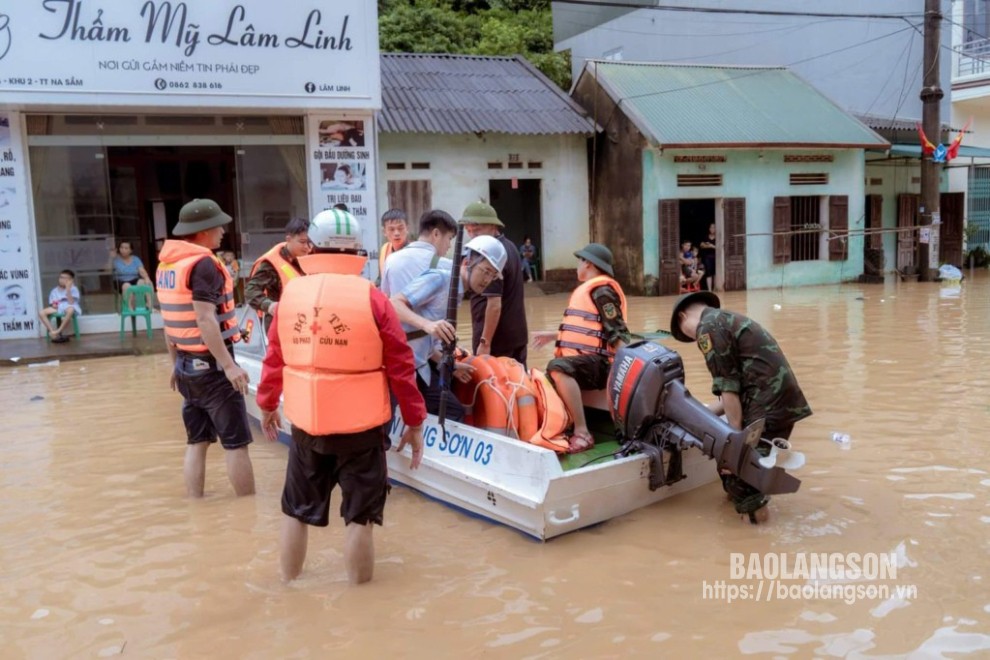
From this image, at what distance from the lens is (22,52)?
1144 centimetres

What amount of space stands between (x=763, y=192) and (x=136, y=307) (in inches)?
501

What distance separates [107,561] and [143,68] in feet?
31.0

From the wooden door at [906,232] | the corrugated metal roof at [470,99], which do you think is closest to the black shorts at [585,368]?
the corrugated metal roof at [470,99]

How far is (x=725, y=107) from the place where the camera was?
18.5 metres

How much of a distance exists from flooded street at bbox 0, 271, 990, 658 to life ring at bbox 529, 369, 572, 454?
58 cm

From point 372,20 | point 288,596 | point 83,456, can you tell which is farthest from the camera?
point 372,20

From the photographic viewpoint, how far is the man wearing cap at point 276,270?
259 inches

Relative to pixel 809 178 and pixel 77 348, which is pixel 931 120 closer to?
pixel 809 178

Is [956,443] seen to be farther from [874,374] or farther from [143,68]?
[143,68]

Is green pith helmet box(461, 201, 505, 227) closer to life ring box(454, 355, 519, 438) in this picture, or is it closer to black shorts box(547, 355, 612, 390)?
life ring box(454, 355, 519, 438)

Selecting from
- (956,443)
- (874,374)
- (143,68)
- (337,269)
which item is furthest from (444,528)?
(143,68)

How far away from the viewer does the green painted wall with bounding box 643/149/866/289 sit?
17.6m

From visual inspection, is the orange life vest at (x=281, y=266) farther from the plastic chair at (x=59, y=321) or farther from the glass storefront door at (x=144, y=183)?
the glass storefront door at (x=144, y=183)

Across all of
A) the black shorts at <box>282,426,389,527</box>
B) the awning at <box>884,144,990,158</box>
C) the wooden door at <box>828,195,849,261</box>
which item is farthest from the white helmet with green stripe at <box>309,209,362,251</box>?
the awning at <box>884,144,990,158</box>
